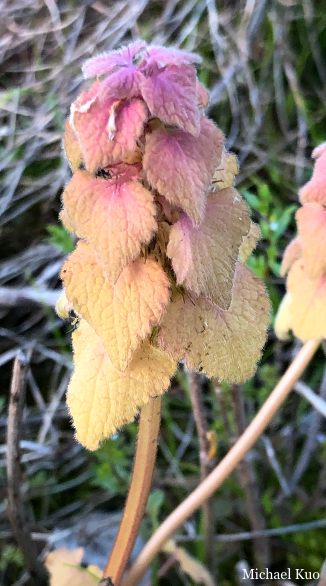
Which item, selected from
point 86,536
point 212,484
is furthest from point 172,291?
point 86,536

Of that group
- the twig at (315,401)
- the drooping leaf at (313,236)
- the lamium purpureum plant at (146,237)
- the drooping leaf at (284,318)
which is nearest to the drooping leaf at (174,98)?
the lamium purpureum plant at (146,237)

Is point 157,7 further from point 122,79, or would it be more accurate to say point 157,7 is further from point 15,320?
point 122,79

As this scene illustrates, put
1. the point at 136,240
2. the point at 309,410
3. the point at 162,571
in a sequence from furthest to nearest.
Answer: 1. the point at 309,410
2. the point at 162,571
3. the point at 136,240

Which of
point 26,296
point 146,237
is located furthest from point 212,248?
point 26,296

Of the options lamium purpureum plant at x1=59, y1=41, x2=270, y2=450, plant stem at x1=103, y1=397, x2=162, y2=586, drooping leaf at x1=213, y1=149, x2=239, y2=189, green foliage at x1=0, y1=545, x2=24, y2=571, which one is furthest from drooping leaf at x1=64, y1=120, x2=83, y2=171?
green foliage at x1=0, y1=545, x2=24, y2=571

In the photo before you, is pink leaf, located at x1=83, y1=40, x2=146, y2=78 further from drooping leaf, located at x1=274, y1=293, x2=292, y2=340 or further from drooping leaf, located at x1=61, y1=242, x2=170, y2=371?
drooping leaf, located at x1=274, y1=293, x2=292, y2=340

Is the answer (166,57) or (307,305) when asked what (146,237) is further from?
(307,305)
